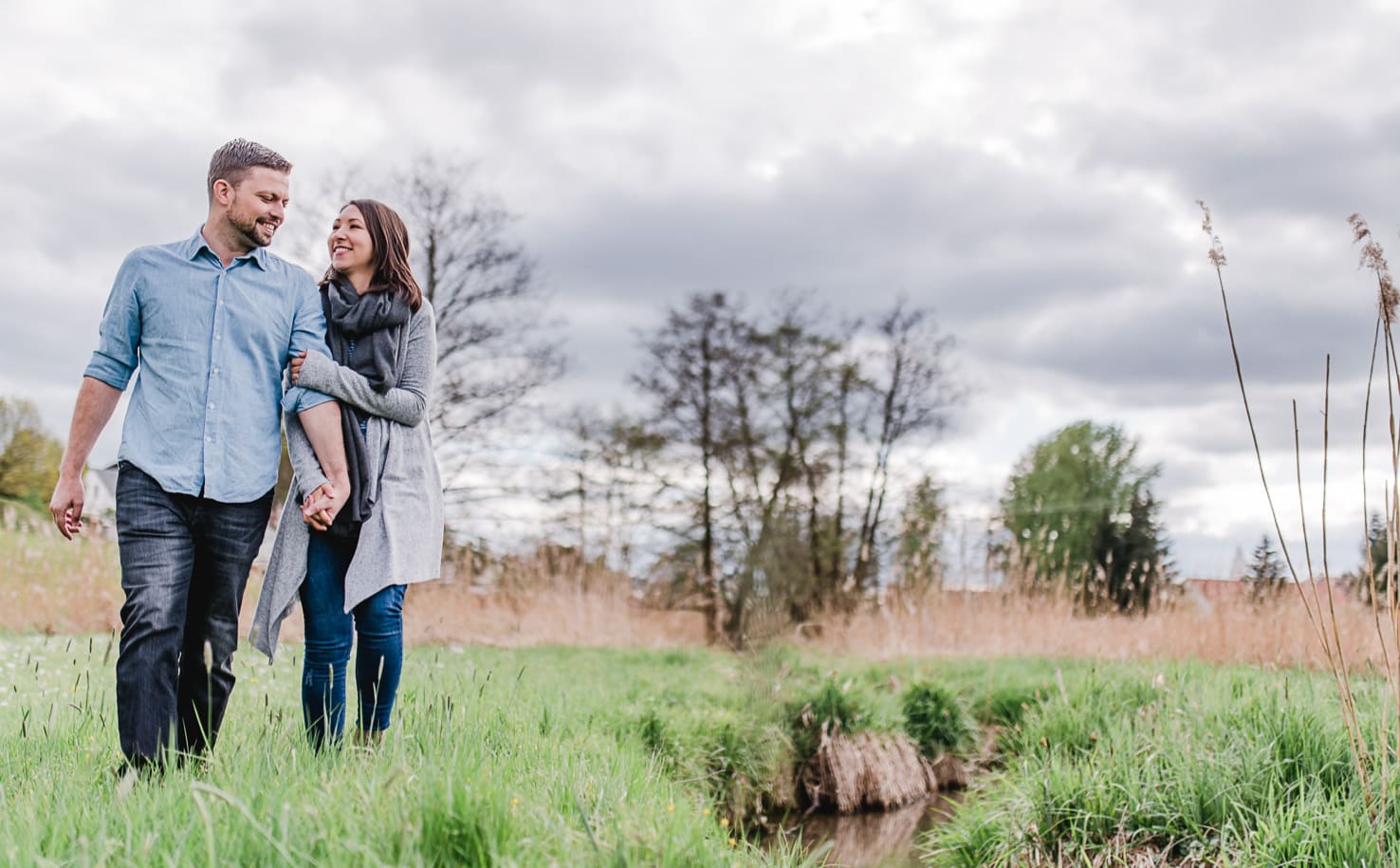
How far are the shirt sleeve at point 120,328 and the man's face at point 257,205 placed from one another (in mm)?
312

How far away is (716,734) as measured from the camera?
5488 millimetres

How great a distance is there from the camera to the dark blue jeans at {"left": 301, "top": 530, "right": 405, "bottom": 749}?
3.13m

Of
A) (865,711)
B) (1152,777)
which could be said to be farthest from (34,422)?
(1152,777)

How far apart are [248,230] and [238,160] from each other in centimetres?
20

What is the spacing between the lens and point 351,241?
3.24 m

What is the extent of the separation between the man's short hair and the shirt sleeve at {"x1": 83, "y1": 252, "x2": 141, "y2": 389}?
330mm

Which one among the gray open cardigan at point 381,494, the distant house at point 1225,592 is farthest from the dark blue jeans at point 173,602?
the distant house at point 1225,592

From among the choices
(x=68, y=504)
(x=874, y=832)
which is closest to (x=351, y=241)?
(x=68, y=504)

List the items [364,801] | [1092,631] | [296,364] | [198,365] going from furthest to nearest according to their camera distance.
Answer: [1092,631] < [296,364] < [198,365] < [364,801]

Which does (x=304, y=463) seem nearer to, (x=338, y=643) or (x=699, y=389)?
(x=338, y=643)

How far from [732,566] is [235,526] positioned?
11203 mm

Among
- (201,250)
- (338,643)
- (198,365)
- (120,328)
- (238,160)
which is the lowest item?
(338,643)

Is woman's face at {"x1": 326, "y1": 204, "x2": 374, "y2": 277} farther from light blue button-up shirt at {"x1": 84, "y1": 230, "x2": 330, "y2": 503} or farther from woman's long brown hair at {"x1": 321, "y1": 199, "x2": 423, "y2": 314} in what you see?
light blue button-up shirt at {"x1": 84, "y1": 230, "x2": 330, "y2": 503}

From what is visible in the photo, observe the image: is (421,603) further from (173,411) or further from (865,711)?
(173,411)
